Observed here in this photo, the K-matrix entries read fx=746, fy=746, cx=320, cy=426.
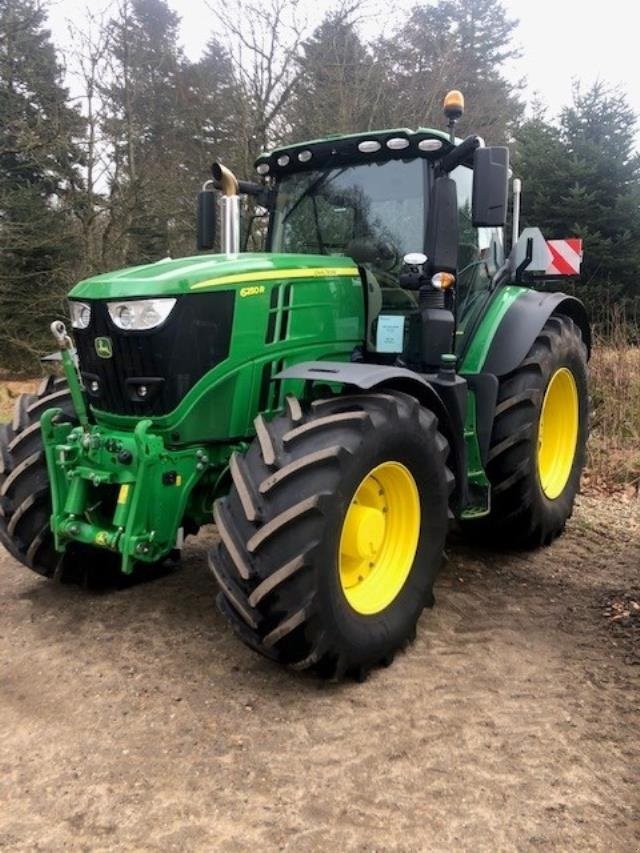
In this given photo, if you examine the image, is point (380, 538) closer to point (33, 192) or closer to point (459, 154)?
point (459, 154)

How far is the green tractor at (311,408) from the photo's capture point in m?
2.87

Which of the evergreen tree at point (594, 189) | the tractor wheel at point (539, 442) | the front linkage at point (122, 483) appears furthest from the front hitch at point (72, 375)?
the evergreen tree at point (594, 189)

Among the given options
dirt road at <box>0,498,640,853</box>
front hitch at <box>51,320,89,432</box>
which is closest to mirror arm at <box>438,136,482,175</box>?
front hitch at <box>51,320,89,432</box>

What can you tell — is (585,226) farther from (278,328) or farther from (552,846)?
(552,846)

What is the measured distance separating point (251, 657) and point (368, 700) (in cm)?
59

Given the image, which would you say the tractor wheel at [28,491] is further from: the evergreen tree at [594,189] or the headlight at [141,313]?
the evergreen tree at [594,189]

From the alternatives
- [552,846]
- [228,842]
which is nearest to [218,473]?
[228,842]

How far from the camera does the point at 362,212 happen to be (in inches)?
160

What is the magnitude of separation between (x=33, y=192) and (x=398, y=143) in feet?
49.2

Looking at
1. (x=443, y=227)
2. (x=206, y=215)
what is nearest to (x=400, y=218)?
(x=443, y=227)

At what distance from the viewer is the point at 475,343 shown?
14.3ft

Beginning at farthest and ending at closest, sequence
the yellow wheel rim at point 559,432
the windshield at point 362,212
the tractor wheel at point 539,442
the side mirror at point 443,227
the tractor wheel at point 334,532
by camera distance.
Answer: the yellow wheel rim at point 559,432
the tractor wheel at point 539,442
the windshield at point 362,212
the side mirror at point 443,227
the tractor wheel at point 334,532

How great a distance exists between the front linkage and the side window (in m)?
1.73

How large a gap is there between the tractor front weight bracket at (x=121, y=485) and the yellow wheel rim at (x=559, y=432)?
2678 mm
